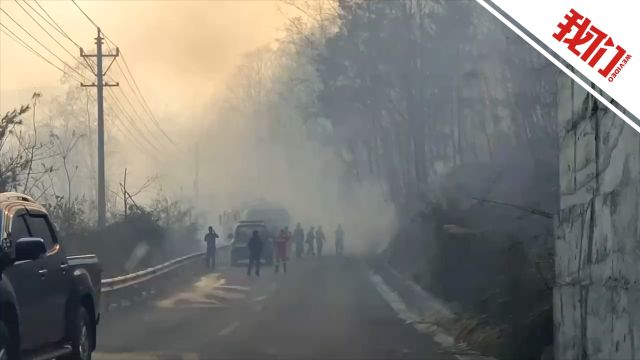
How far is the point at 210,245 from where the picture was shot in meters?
40.6

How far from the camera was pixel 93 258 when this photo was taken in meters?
12.5

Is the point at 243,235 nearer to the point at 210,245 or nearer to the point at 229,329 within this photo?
the point at 210,245

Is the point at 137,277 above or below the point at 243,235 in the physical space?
below

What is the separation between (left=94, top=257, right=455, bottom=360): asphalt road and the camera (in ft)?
49.6

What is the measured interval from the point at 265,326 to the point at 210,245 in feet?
71.5

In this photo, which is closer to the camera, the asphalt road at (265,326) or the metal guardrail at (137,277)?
the asphalt road at (265,326)

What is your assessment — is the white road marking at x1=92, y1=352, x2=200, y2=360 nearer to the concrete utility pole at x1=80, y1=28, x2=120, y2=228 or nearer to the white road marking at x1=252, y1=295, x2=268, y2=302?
the white road marking at x1=252, y1=295, x2=268, y2=302

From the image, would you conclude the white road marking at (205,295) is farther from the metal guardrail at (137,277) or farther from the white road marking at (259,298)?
the metal guardrail at (137,277)

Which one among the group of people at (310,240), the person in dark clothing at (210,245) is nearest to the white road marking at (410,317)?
the person in dark clothing at (210,245)

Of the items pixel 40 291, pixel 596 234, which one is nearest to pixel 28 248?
pixel 40 291

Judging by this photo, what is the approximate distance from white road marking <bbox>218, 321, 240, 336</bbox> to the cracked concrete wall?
7.93m

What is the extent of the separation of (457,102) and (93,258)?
36.5m

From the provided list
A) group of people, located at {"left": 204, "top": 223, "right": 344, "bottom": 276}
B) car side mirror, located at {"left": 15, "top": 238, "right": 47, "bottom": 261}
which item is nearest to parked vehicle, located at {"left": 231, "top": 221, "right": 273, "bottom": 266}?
group of people, located at {"left": 204, "top": 223, "right": 344, "bottom": 276}

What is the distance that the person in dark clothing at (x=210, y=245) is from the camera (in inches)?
1554
